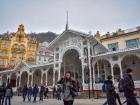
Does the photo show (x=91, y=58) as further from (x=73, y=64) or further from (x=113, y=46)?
(x=113, y=46)

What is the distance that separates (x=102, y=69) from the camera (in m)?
29.6

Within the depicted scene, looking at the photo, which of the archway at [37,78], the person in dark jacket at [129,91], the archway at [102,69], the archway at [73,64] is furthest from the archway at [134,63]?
the person in dark jacket at [129,91]

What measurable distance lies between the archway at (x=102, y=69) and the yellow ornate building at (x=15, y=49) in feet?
125

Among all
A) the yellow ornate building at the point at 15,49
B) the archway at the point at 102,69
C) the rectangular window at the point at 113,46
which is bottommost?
the archway at the point at 102,69

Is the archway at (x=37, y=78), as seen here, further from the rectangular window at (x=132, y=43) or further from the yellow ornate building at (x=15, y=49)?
the yellow ornate building at (x=15, y=49)

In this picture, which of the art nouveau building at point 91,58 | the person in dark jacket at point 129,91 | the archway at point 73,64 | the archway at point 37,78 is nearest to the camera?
the person in dark jacket at point 129,91

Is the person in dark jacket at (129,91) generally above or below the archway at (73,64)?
below

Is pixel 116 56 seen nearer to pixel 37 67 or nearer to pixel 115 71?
pixel 115 71

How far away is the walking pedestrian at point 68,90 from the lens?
6.34 m

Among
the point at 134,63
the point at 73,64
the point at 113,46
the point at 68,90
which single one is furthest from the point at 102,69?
the point at 68,90

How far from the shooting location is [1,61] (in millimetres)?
60969

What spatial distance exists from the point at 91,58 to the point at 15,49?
41718 millimetres

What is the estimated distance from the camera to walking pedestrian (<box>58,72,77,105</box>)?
20.8ft

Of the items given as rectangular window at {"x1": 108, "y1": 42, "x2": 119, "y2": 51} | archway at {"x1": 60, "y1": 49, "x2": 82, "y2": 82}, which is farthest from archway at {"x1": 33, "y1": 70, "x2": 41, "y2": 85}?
rectangular window at {"x1": 108, "y1": 42, "x2": 119, "y2": 51}
